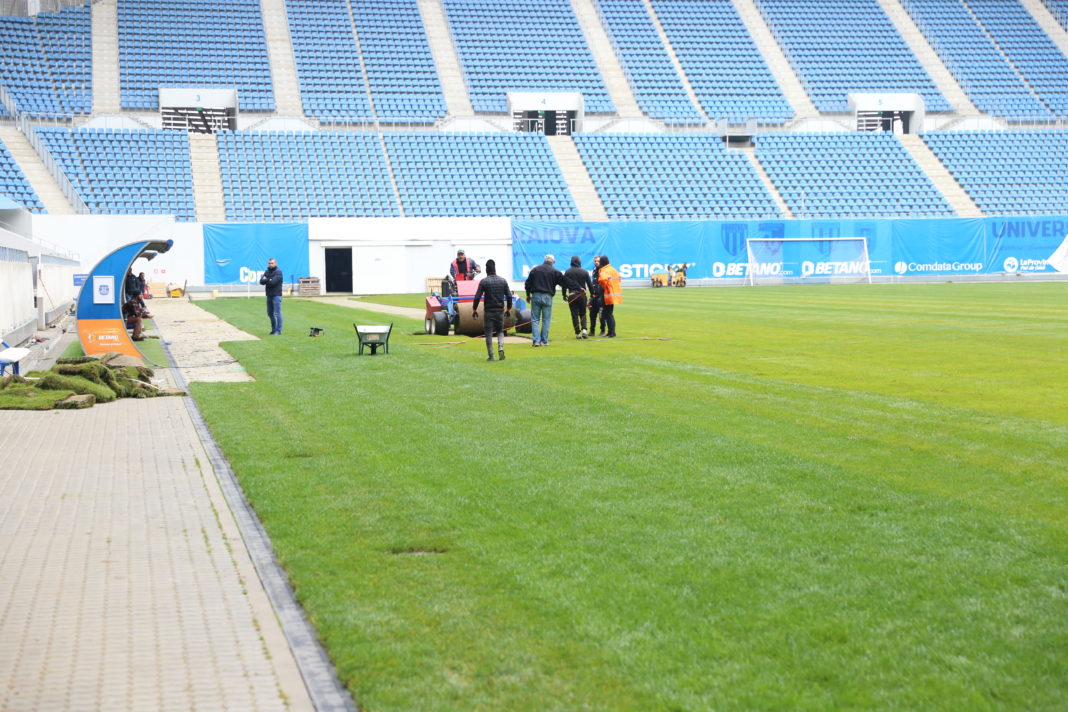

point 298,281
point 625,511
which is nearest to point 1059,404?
point 625,511

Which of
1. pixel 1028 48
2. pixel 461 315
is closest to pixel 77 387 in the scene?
pixel 461 315

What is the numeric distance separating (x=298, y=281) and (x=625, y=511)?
4530 cm

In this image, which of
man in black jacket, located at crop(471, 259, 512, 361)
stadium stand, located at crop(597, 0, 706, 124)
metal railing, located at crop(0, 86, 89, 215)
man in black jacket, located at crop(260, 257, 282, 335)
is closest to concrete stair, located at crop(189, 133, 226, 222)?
metal railing, located at crop(0, 86, 89, 215)

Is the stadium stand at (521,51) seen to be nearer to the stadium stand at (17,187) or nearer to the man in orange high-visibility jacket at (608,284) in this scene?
the stadium stand at (17,187)

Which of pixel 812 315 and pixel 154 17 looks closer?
pixel 812 315

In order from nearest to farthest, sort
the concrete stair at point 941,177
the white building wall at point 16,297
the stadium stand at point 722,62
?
the white building wall at point 16,297 → the concrete stair at point 941,177 → the stadium stand at point 722,62

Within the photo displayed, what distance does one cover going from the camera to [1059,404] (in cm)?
1261

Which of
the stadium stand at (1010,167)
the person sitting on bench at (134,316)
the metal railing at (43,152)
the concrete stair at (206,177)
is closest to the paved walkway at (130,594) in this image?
the person sitting on bench at (134,316)

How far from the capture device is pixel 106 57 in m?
61.6

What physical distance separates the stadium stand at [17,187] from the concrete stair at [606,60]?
31.8m

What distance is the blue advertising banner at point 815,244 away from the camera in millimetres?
54344

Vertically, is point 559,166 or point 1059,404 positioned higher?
point 559,166

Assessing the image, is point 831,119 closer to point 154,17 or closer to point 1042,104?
point 1042,104

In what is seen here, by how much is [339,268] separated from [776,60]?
33871mm
